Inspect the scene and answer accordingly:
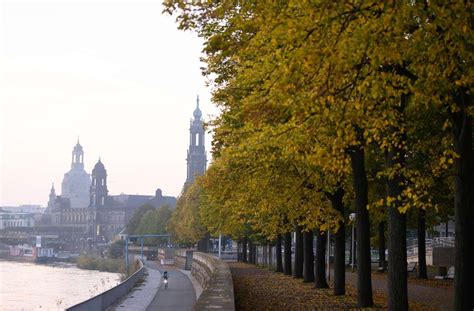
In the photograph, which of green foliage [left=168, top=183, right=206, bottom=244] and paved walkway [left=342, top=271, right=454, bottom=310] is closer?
paved walkway [left=342, top=271, right=454, bottom=310]

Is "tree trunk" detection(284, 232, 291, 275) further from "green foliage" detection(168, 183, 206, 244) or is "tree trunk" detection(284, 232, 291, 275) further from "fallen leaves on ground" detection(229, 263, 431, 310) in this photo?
"green foliage" detection(168, 183, 206, 244)

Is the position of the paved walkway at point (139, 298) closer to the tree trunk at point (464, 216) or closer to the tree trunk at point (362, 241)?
the tree trunk at point (362, 241)

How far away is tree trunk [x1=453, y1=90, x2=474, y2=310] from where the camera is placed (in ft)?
49.5

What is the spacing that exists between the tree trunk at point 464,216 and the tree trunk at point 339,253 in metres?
13.8

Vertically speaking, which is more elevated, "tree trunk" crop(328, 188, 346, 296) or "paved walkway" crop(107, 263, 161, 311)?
"tree trunk" crop(328, 188, 346, 296)

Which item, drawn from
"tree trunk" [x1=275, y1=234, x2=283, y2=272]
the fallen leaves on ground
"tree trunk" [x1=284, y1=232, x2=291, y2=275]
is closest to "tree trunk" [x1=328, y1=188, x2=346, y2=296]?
the fallen leaves on ground

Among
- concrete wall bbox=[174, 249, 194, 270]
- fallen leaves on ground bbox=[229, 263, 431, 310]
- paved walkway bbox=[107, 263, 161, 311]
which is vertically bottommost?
paved walkway bbox=[107, 263, 161, 311]

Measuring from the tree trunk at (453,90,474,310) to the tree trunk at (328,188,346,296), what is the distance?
13816 mm

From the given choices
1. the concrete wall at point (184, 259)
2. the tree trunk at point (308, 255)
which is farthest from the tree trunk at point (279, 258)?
the concrete wall at point (184, 259)

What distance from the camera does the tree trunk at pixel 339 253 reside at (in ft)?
95.5

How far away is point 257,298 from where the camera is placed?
29.1 m

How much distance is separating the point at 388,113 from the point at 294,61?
2.87 meters

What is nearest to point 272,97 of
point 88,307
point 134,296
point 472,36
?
point 472,36

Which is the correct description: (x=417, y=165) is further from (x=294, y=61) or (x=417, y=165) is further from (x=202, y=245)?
(x=202, y=245)
